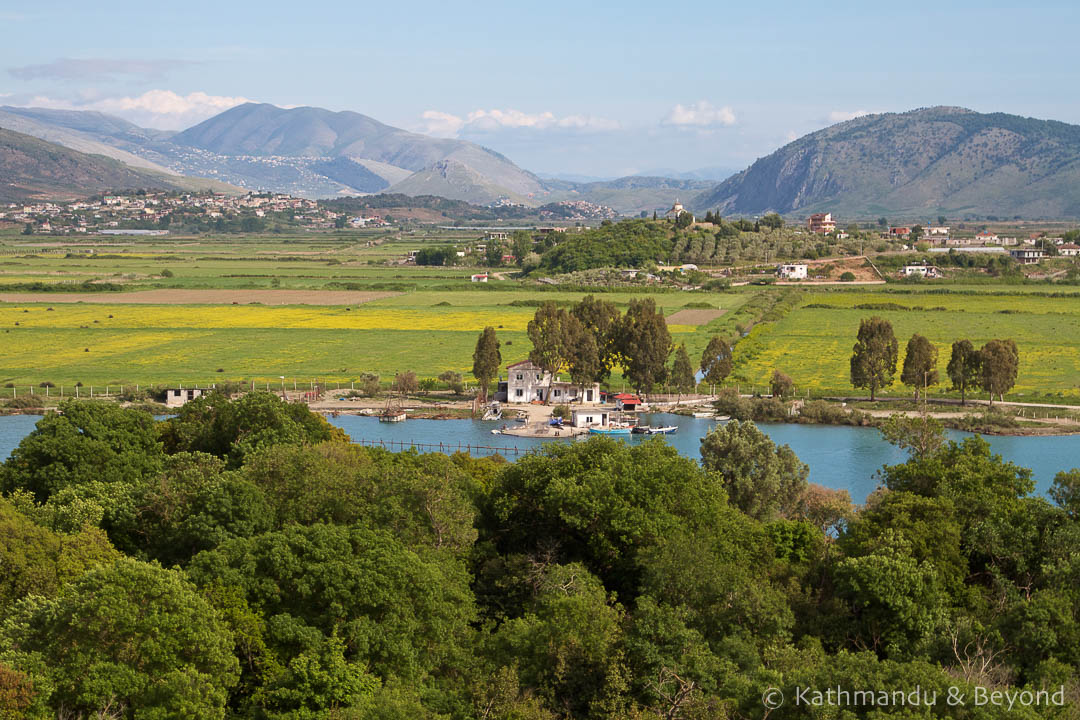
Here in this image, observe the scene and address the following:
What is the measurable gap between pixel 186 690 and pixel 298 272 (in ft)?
287

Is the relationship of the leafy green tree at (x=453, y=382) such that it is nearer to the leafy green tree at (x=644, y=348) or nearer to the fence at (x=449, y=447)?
the leafy green tree at (x=644, y=348)

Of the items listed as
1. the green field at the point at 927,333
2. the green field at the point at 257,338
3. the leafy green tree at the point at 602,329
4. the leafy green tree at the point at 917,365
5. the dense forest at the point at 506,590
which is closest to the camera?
the dense forest at the point at 506,590

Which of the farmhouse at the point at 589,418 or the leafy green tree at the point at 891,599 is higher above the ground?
the leafy green tree at the point at 891,599

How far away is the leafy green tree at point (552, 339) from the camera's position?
39594 mm

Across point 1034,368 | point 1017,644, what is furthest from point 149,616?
point 1034,368

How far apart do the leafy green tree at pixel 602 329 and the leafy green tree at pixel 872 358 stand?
8.45 metres

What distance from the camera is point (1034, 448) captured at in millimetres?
33094

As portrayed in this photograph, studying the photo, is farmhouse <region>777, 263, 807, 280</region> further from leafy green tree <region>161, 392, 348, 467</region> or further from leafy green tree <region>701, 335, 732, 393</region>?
leafy green tree <region>161, 392, 348, 467</region>

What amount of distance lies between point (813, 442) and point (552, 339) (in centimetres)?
985

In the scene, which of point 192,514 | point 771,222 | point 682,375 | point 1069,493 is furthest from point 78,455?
point 771,222

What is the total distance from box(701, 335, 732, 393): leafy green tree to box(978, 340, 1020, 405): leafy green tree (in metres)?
8.78

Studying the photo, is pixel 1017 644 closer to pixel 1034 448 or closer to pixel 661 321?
pixel 1034 448

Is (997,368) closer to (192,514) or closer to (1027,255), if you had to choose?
(192,514)

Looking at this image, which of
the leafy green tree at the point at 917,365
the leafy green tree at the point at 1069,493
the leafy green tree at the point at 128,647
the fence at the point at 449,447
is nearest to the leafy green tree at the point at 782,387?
the leafy green tree at the point at 917,365
